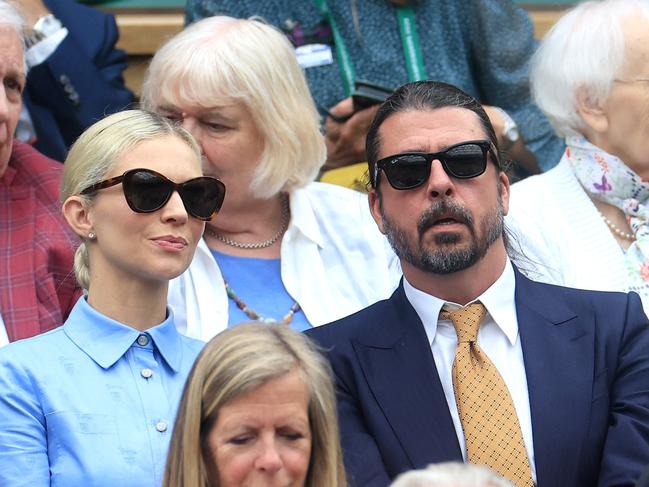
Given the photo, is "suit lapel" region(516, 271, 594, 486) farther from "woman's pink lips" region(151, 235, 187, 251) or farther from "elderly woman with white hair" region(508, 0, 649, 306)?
"woman's pink lips" region(151, 235, 187, 251)

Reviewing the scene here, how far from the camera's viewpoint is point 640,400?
319 cm

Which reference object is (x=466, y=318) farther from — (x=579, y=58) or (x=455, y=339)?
(x=579, y=58)

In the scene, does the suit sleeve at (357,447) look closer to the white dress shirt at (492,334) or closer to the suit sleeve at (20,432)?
the white dress shirt at (492,334)

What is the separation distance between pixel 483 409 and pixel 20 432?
103 centimetres

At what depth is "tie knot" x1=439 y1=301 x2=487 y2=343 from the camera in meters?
3.32

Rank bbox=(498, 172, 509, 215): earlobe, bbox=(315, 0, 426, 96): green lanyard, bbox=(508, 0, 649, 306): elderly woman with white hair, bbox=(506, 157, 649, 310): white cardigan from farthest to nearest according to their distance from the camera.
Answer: bbox=(315, 0, 426, 96): green lanyard, bbox=(508, 0, 649, 306): elderly woman with white hair, bbox=(506, 157, 649, 310): white cardigan, bbox=(498, 172, 509, 215): earlobe

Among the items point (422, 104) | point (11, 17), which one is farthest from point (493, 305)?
point (11, 17)

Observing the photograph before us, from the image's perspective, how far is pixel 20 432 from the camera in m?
2.99

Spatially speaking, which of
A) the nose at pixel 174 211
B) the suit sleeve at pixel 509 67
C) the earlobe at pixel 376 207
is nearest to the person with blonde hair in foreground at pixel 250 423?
the nose at pixel 174 211

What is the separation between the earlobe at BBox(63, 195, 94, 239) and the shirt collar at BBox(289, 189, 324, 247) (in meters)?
0.88

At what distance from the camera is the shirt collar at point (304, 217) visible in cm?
405

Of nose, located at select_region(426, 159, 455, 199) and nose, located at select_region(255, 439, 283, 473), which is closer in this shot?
nose, located at select_region(255, 439, 283, 473)

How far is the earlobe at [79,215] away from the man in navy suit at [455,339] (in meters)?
0.60

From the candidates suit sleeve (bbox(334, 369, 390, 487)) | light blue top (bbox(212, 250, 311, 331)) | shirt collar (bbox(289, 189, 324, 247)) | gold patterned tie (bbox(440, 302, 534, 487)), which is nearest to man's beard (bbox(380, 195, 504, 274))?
gold patterned tie (bbox(440, 302, 534, 487))
